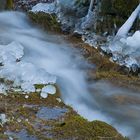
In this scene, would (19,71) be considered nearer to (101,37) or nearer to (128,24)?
(101,37)

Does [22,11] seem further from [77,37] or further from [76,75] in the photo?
[76,75]

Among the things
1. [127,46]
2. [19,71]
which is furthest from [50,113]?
[127,46]

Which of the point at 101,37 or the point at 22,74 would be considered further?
the point at 101,37

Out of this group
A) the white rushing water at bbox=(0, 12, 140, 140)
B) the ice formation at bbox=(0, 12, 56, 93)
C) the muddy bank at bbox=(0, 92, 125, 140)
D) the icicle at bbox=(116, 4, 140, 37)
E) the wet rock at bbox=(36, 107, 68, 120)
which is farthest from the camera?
the icicle at bbox=(116, 4, 140, 37)

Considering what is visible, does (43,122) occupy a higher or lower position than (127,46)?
higher

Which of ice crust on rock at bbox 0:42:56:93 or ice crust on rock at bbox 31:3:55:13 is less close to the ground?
ice crust on rock at bbox 0:42:56:93

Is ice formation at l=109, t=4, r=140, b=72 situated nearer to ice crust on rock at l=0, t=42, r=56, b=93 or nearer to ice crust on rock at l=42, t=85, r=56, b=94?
ice crust on rock at l=0, t=42, r=56, b=93

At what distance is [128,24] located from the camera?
10727 millimetres

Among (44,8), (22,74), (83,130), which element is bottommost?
(44,8)

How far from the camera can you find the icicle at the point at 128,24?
10.7 m

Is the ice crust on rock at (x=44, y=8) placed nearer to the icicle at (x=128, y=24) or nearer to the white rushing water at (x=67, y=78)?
the white rushing water at (x=67, y=78)

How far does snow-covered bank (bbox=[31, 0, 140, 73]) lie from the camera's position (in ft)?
31.7

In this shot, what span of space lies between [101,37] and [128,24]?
711 millimetres

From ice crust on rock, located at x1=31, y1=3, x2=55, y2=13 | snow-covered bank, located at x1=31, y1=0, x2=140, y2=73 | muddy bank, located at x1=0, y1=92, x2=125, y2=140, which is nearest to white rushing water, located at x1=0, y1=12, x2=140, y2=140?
muddy bank, located at x1=0, y1=92, x2=125, y2=140
